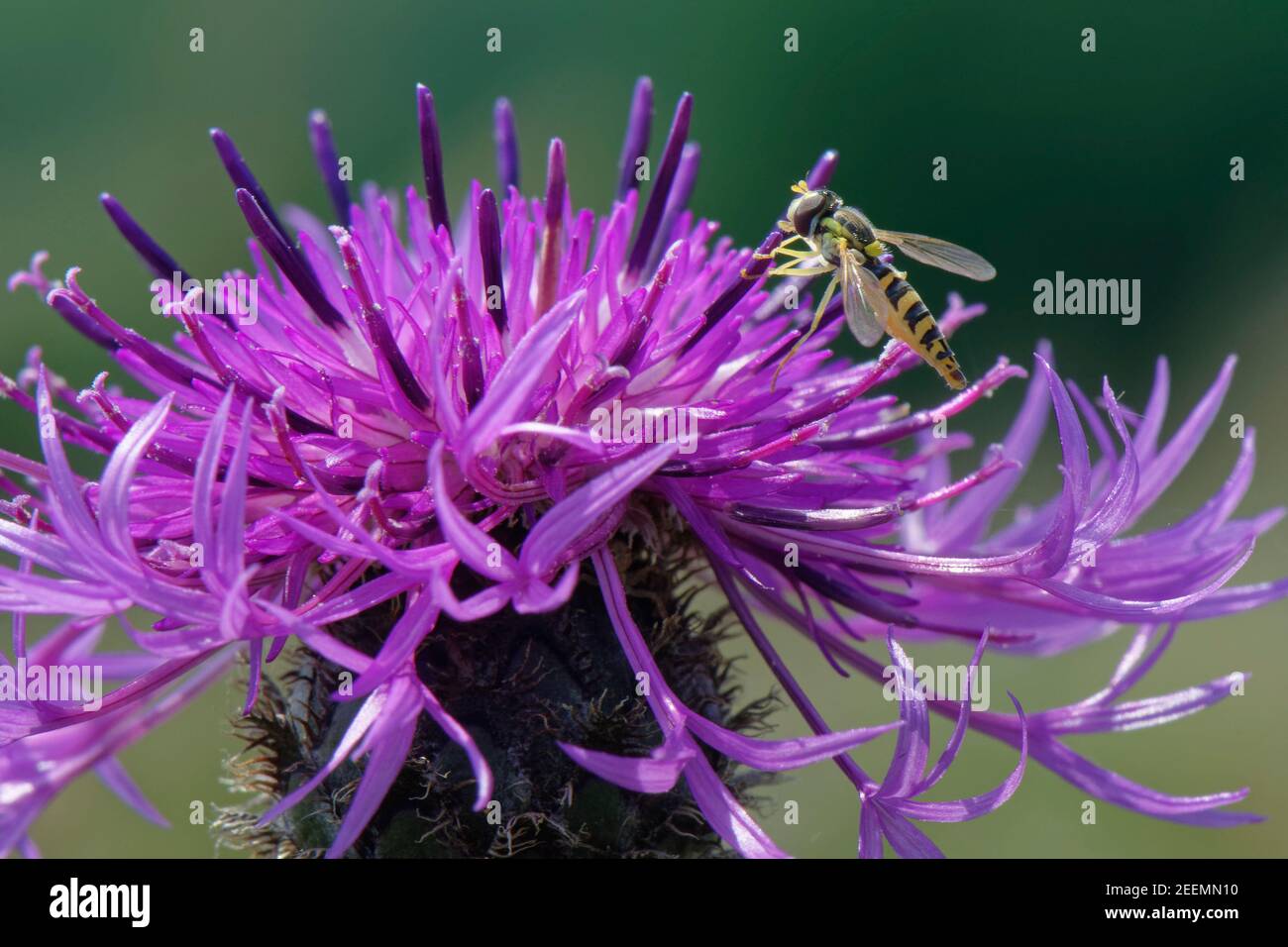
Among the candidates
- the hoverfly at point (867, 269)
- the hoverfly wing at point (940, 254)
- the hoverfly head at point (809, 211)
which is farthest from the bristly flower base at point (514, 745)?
the hoverfly wing at point (940, 254)

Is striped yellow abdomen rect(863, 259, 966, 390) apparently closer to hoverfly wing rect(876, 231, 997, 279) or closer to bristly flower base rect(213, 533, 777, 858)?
hoverfly wing rect(876, 231, 997, 279)

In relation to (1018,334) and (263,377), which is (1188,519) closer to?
(263,377)

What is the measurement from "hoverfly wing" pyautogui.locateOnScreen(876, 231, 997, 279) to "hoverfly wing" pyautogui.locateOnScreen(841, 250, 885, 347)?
19 centimetres

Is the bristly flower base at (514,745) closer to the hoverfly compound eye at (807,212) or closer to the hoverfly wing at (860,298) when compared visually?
the hoverfly wing at (860,298)

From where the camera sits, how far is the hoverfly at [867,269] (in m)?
1.67

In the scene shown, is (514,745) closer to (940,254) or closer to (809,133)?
(940,254)

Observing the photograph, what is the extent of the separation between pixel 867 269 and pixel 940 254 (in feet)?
0.75

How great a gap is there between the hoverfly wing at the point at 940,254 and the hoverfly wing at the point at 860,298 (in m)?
0.19

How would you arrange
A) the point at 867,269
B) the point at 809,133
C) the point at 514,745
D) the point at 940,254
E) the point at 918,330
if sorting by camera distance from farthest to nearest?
the point at 809,133
the point at 940,254
the point at 867,269
the point at 918,330
the point at 514,745

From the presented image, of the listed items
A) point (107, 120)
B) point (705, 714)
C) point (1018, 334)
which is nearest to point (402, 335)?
point (705, 714)

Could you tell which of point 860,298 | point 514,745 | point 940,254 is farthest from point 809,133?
point 514,745

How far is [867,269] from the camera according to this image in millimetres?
1770

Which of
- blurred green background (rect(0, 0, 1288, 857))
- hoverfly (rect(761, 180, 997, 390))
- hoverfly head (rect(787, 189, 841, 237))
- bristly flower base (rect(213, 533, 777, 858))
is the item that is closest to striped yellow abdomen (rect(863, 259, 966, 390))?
hoverfly (rect(761, 180, 997, 390))

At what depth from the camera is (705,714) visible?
1.49m
